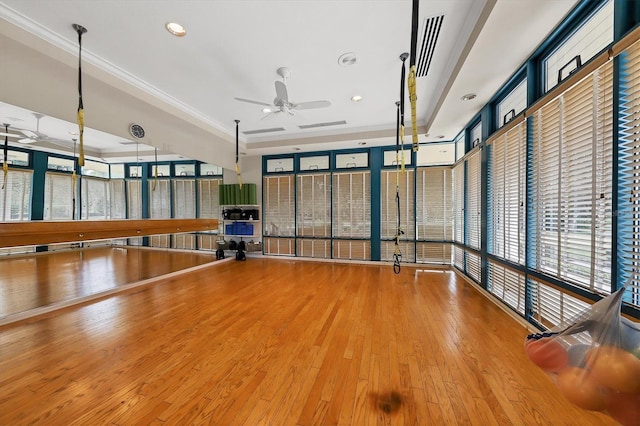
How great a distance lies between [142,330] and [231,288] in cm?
173

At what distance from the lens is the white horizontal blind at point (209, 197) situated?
7.96 m

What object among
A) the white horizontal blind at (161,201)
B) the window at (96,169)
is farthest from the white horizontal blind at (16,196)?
the white horizontal blind at (161,201)

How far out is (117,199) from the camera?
7230 mm

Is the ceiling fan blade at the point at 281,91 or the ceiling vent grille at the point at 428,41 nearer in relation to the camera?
the ceiling vent grille at the point at 428,41

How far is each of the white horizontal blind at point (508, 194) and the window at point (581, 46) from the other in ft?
2.03

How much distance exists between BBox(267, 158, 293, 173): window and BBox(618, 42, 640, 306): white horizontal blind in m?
6.64

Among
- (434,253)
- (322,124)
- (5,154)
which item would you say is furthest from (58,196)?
(434,253)

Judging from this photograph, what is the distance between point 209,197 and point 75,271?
3.75 meters

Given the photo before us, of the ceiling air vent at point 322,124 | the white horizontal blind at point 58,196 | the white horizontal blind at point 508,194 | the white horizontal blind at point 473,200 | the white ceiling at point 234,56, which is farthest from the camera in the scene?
the white horizontal blind at point 58,196

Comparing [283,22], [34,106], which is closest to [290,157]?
[283,22]

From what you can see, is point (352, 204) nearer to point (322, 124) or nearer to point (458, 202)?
point (322, 124)

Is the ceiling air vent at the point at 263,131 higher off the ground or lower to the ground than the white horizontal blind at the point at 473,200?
higher

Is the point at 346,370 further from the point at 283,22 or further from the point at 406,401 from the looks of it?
the point at 283,22

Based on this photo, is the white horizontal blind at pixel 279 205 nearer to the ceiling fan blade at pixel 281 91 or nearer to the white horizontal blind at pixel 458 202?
the ceiling fan blade at pixel 281 91
